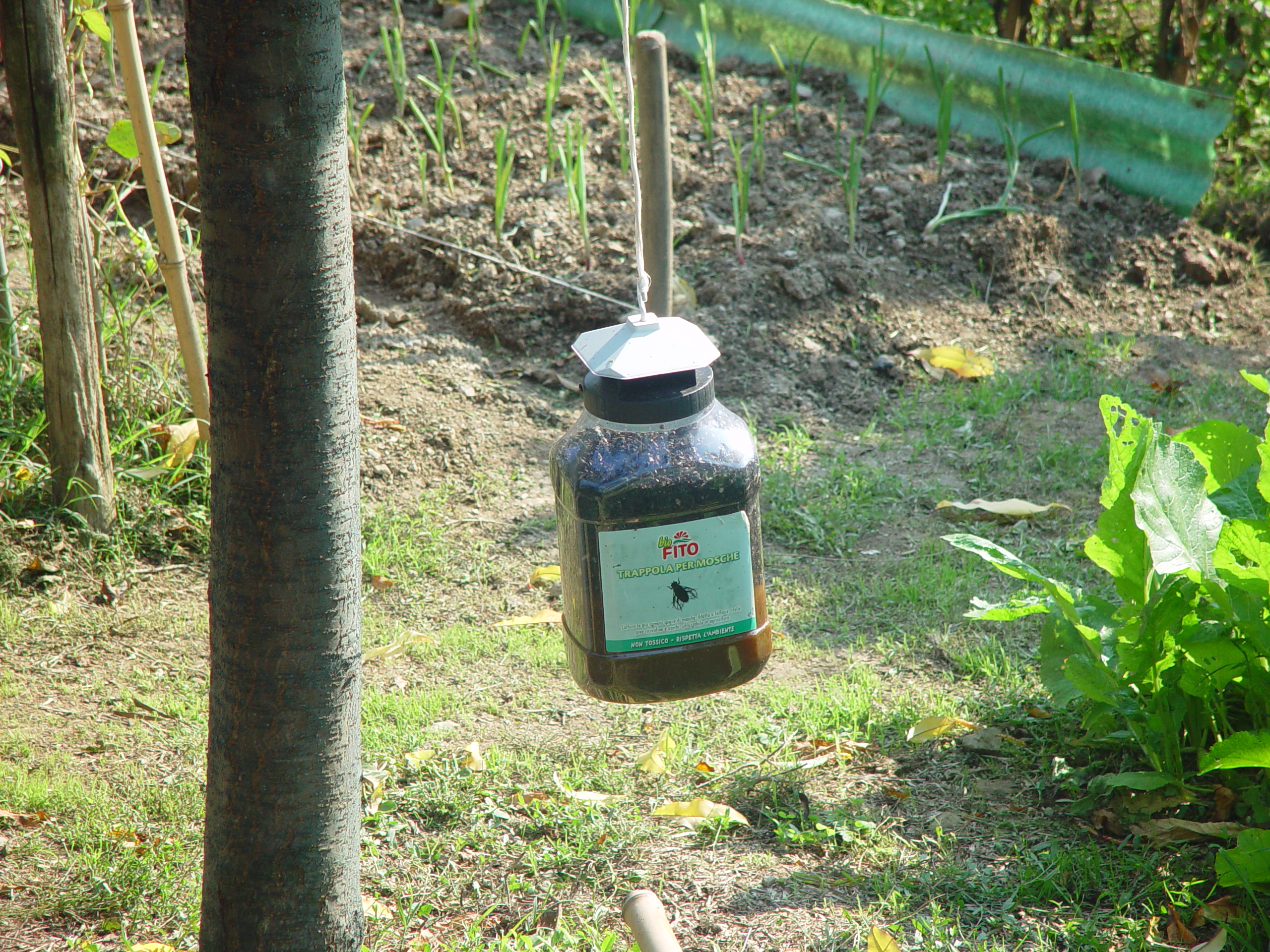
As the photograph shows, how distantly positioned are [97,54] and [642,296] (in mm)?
4769

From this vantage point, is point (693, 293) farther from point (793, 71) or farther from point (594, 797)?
point (594, 797)

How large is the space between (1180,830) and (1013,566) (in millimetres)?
591

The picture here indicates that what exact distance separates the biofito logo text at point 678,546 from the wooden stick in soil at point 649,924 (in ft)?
1.53

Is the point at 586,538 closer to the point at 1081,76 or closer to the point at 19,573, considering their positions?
the point at 19,573

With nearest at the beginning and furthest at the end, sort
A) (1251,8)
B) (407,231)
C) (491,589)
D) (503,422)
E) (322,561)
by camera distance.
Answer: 1. (322,561)
2. (491,589)
3. (503,422)
4. (407,231)
5. (1251,8)

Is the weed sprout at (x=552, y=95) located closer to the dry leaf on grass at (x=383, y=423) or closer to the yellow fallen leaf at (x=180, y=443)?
the dry leaf on grass at (x=383, y=423)

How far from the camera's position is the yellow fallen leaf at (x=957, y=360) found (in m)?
4.03

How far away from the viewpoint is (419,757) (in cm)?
237

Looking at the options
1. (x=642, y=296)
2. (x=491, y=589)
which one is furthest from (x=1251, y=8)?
(x=642, y=296)

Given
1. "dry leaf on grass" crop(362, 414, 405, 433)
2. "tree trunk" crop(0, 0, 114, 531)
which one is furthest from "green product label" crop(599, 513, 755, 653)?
"dry leaf on grass" crop(362, 414, 405, 433)

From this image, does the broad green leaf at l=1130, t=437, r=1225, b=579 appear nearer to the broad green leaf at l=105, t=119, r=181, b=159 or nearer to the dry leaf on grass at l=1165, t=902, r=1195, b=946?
the dry leaf on grass at l=1165, t=902, r=1195, b=946

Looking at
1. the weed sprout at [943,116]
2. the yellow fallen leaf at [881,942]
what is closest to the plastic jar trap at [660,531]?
the yellow fallen leaf at [881,942]

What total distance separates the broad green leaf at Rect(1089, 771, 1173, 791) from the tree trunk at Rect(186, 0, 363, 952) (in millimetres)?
1441

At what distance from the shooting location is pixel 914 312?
4.27m
